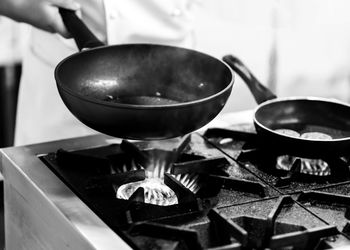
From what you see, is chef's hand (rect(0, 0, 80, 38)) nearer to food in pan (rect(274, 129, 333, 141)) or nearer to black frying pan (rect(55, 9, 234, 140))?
black frying pan (rect(55, 9, 234, 140))

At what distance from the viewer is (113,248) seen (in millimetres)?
1008

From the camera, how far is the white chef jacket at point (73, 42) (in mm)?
1866

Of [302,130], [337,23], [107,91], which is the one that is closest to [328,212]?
[302,130]

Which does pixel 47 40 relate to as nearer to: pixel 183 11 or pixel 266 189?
pixel 183 11

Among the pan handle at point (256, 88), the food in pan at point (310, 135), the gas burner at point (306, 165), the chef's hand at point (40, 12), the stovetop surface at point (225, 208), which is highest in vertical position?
the chef's hand at point (40, 12)

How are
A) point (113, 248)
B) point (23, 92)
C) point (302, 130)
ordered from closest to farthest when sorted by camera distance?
1. point (113, 248)
2. point (302, 130)
3. point (23, 92)

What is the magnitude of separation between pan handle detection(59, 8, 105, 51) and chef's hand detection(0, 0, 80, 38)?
0.02m

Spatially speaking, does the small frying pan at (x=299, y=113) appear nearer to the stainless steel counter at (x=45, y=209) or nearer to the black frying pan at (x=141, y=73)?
the black frying pan at (x=141, y=73)

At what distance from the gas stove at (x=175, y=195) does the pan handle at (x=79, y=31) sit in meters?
0.21

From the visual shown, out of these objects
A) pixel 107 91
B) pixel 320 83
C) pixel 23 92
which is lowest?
pixel 320 83

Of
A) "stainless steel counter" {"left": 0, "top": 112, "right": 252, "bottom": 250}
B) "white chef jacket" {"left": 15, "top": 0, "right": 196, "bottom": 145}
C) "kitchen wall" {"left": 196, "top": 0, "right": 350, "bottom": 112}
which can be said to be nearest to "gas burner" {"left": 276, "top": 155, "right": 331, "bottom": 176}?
"stainless steel counter" {"left": 0, "top": 112, "right": 252, "bottom": 250}

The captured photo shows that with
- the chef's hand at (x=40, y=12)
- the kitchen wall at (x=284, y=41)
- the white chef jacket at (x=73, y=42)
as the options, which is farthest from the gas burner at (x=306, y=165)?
the kitchen wall at (x=284, y=41)

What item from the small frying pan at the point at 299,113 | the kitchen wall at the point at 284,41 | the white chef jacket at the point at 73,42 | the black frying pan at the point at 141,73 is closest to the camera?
the black frying pan at the point at 141,73

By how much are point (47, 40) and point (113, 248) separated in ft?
3.57
